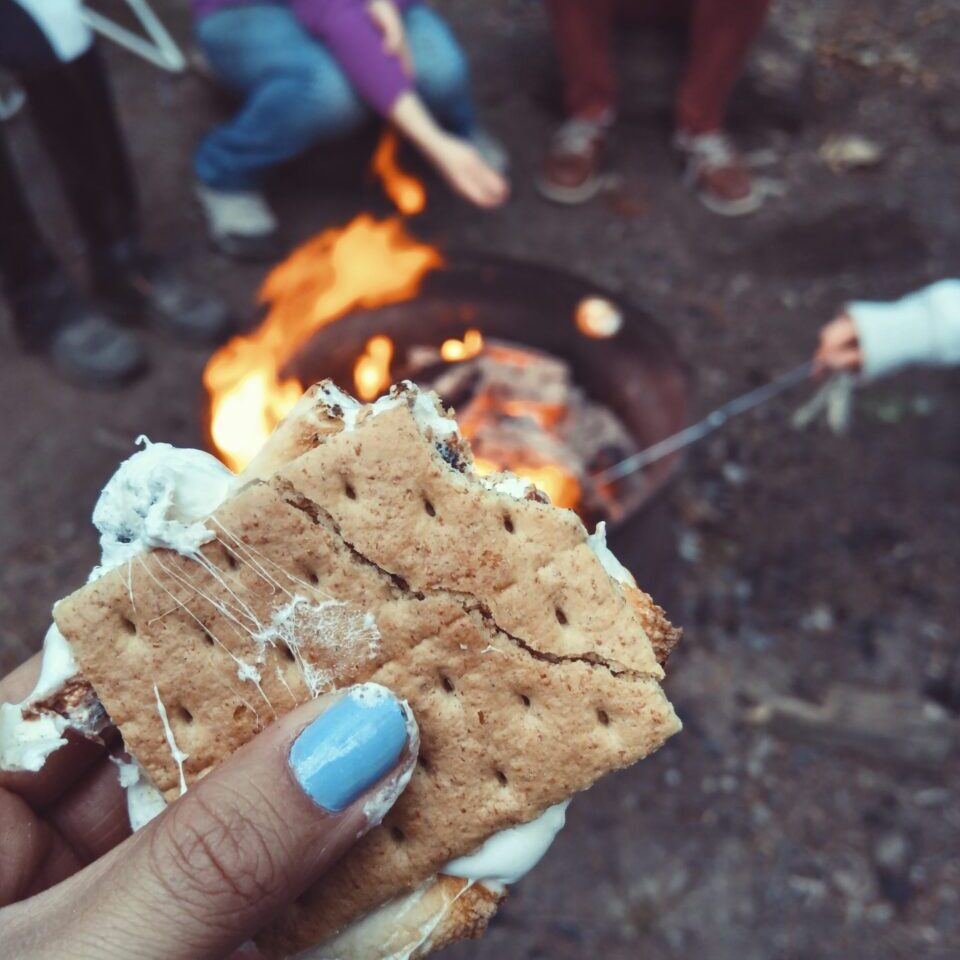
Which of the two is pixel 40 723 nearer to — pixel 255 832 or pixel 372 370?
pixel 255 832

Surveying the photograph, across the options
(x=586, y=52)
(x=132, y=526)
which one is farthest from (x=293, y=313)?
(x=586, y=52)

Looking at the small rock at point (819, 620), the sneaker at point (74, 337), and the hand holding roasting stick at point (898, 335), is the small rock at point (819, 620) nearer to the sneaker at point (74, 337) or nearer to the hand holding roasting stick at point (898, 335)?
the hand holding roasting stick at point (898, 335)

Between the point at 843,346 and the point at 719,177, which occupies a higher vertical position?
the point at 843,346

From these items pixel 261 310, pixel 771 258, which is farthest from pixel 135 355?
pixel 771 258

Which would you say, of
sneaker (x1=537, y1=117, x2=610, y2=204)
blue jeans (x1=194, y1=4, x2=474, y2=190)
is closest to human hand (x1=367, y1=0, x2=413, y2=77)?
blue jeans (x1=194, y1=4, x2=474, y2=190)

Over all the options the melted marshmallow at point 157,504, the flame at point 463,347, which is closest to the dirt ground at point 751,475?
the flame at point 463,347

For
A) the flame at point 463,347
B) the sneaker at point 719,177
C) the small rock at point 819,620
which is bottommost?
the small rock at point 819,620
